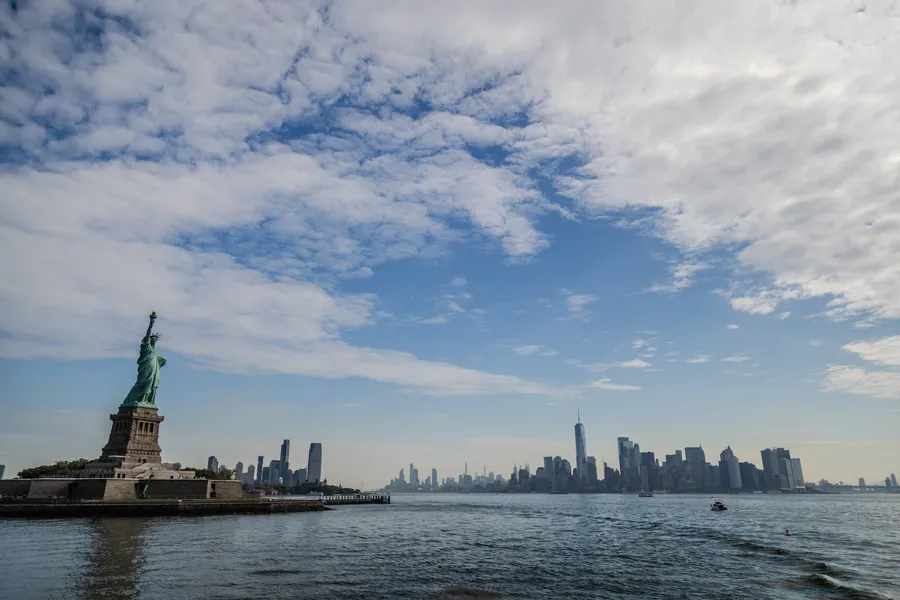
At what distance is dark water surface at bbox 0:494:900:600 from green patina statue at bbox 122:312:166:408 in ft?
123

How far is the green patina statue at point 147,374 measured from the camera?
100812 millimetres

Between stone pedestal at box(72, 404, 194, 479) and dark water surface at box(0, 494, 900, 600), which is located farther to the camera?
stone pedestal at box(72, 404, 194, 479)

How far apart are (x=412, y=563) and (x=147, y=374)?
84313 millimetres

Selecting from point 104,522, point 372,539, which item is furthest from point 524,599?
point 104,522

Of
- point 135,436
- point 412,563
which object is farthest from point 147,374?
point 412,563

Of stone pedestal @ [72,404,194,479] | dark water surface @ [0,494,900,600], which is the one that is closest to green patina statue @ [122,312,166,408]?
stone pedestal @ [72,404,194,479]

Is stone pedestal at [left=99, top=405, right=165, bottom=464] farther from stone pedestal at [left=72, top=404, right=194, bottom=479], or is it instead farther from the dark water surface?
the dark water surface

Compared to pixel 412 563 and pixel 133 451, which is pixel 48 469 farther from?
pixel 412 563

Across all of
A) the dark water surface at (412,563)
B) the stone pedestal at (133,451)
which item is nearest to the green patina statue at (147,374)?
the stone pedestal at (133,451)

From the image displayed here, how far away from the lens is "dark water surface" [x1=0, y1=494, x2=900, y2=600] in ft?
106

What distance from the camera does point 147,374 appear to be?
10356cm

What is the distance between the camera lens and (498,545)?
5609cm

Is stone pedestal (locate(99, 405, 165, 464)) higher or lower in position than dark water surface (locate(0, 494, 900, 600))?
higher

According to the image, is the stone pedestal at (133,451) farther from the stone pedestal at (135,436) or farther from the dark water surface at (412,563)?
the dark water surface at (412,563)
